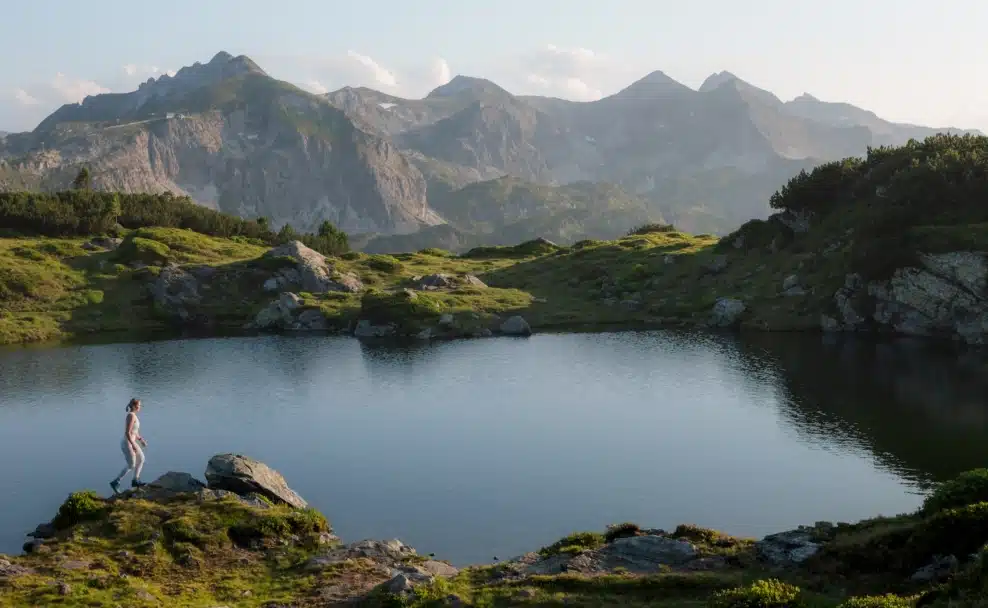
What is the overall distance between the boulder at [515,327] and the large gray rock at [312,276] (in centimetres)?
3366

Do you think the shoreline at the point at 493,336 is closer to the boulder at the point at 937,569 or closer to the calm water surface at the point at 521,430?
the calm water surface at the point at 521,430

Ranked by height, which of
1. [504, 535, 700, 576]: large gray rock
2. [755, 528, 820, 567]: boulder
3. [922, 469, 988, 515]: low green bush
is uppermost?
[922, 469, 988, 515]: low green bush

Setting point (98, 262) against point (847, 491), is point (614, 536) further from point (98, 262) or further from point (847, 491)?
point (98, 262)

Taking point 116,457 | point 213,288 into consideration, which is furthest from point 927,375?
point 213,288

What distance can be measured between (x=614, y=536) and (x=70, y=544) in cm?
2443

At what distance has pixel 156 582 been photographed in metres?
30.7

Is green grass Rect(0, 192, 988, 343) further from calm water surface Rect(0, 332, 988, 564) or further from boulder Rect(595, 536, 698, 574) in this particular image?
boulder Rect(595, 536, 698, 574)

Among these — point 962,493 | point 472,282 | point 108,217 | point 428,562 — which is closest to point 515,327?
point 472,282

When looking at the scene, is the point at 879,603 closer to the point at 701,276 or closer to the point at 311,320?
the point at 311,320

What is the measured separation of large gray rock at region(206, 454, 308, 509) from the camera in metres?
41.9

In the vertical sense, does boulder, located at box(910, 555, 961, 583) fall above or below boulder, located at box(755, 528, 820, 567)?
above

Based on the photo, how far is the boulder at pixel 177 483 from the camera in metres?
40.8

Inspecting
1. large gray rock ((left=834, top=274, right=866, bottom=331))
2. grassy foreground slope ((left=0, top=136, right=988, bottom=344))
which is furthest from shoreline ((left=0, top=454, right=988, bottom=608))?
large gray rock ((left=834, top=274, right=866, bottom=331))

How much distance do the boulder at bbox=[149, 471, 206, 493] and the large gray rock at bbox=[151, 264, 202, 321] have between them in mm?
94706
